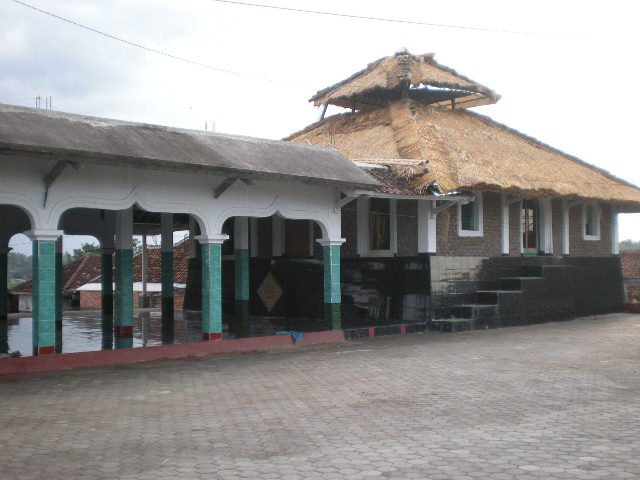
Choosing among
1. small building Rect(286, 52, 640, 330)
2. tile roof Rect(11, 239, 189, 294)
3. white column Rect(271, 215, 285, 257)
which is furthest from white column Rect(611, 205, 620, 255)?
tile roof Rect(11, 239, 189, 294)

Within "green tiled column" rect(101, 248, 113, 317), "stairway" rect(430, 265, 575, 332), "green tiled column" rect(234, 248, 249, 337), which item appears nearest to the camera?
"stairway" rect(430, 265, 575, 332)

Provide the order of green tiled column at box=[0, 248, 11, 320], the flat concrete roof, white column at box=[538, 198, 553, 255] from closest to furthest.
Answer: the flat concrete roof
green tiled column at box=[0, 248, 11, 320]
white column at box=[538, 198, 553, 255]

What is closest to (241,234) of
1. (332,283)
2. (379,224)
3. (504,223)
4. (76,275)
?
(379,224)

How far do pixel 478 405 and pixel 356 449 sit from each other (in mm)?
2276

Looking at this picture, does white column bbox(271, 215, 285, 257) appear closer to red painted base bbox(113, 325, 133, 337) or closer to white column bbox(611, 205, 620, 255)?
red painted base bbox(113, 325, 133, 337)

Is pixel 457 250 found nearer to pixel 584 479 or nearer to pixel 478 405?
A: pixel 478 405

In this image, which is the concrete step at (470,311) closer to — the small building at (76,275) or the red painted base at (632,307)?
the red painted base at (632,307)

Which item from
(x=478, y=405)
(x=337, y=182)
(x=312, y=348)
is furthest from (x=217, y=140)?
(x=478, y=405)

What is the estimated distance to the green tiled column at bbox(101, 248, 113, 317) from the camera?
19259mm

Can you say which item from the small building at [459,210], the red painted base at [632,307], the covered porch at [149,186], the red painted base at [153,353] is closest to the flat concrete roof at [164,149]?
the covered porch at [149,186]

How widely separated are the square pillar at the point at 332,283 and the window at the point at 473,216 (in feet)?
14.1

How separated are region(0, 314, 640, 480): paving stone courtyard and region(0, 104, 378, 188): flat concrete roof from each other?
3.09m

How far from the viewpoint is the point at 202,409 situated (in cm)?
782

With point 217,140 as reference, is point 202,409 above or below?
below
